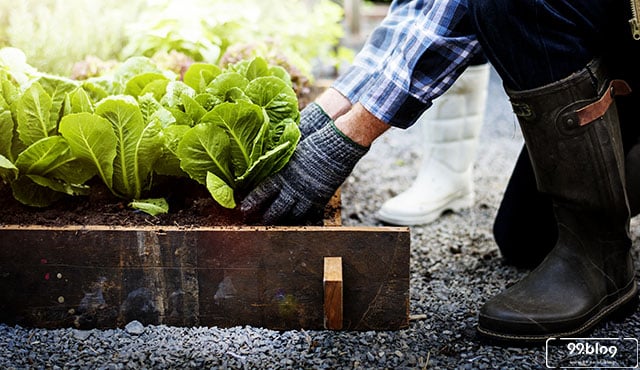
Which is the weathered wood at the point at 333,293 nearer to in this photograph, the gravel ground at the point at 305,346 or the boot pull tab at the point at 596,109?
the gravel ground at the point at 305,346

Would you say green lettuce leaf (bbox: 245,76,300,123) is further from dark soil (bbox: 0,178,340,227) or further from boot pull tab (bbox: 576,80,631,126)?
boot pull tab (bbox: 576,80,631,126)

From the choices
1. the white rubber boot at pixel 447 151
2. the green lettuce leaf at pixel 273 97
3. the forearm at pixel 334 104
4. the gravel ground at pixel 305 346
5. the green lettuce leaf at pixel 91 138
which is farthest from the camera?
the white rubber boot at pixel 447 151

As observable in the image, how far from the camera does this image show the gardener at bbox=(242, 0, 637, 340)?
1.52 metres

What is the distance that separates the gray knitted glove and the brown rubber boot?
0.50 metres

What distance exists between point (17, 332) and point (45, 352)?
0.40 feet

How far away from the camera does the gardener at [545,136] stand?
4.98ft

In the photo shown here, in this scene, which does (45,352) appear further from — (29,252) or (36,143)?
(36,143)

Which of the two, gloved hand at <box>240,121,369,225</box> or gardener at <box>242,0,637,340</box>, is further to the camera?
gloved hand at <box>240,121,369,225</box>

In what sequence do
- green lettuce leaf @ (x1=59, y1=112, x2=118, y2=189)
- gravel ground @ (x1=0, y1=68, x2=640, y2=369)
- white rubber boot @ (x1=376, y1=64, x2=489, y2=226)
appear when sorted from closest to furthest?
gravel ground @ (x1=0, y1=68, x2=640, y2=369) → green lettuce leaf @ (x1=59, y1=112, x2=118, y2=189) → white rubber boot @ (x1=376, y1=64, x2=489, y2=226)

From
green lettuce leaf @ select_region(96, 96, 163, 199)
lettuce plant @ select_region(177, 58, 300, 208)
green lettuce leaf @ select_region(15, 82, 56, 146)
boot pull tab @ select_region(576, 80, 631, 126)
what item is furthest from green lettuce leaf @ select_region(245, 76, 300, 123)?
boot pull tab @ select_region(576, 80, 631, 126)

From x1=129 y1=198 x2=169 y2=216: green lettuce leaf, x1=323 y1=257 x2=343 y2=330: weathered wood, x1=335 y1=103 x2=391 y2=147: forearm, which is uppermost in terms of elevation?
x1=335 y1=103 x2=391 y2=147: forearm

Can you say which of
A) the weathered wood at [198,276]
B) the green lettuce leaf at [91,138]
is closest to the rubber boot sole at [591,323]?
the weathered wood at [198,276]

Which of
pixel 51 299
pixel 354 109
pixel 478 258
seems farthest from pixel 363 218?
pixel 51 299

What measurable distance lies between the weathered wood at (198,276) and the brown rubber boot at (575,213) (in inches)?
10.8
